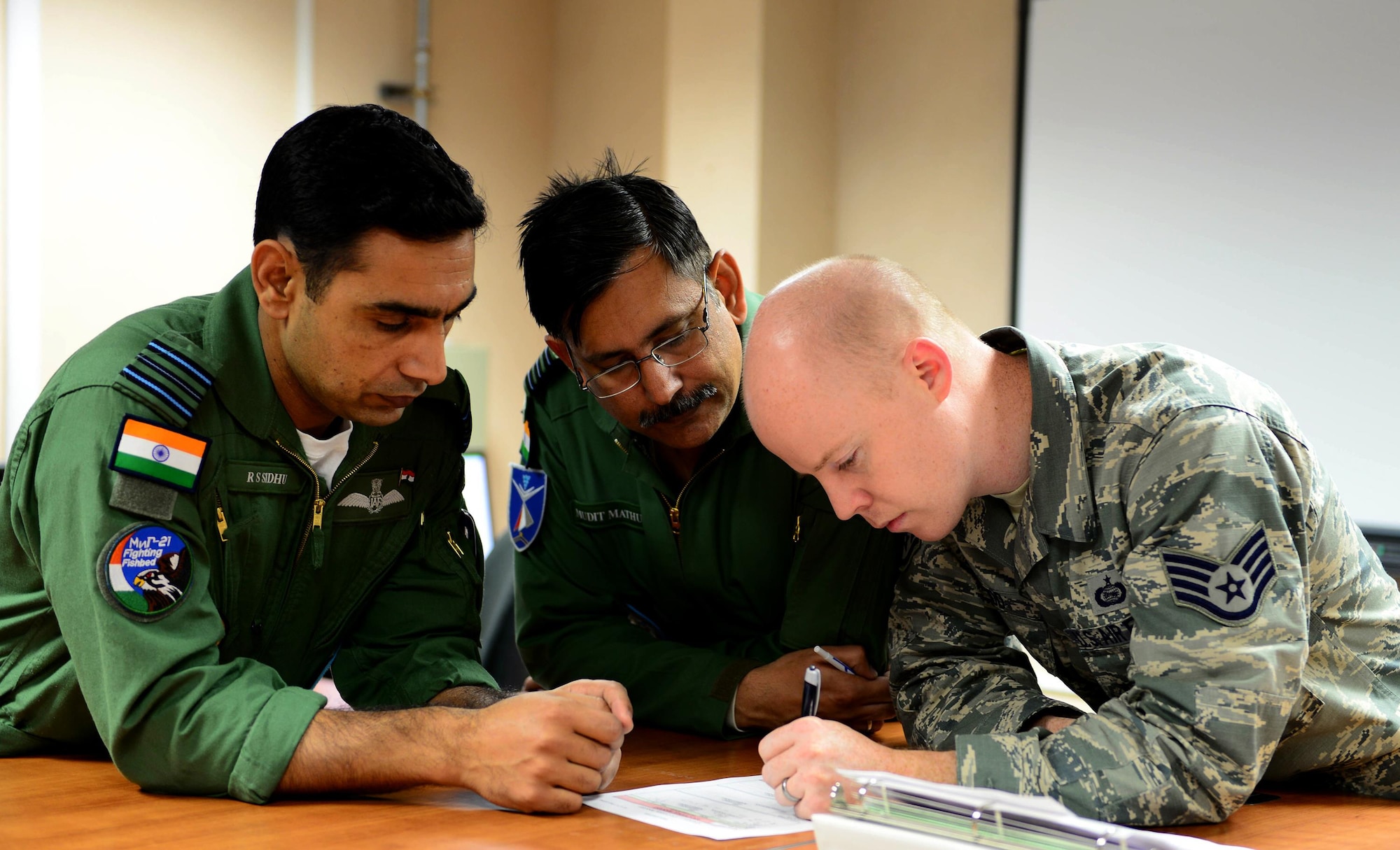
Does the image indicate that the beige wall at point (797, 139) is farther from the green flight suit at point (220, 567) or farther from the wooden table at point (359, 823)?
the wooden table at point (359, 823)

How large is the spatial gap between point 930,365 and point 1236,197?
9.75 ft

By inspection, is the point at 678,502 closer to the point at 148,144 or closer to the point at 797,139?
the point at 797,139

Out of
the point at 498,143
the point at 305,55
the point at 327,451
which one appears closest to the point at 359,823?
the point at 327,451

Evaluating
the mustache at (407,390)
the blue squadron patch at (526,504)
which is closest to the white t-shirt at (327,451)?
the mustache at (407,390)

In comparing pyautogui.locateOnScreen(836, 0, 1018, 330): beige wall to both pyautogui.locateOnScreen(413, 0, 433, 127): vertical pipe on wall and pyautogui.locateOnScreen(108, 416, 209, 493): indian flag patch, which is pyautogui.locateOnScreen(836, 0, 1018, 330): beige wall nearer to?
pyautogui.locateOnScreen(413, 0, 433, 127): vertical pipe on wall

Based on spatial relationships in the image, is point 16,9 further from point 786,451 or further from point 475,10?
point 786,451

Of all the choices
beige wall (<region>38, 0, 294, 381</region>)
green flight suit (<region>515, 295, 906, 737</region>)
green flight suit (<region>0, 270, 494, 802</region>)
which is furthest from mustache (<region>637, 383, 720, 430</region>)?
beige wall (<region>38, 0, 294, 381</region>)

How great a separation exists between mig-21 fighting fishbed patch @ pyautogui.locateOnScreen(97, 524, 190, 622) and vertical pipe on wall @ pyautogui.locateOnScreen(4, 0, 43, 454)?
111 inches

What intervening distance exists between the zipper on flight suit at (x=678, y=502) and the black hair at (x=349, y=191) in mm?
609

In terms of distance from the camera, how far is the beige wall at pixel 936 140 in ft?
14.6

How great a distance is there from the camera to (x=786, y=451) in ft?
5.20

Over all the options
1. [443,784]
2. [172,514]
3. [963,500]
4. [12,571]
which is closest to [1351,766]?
[963,500]

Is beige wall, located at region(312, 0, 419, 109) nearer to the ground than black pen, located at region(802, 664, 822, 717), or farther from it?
farther from it

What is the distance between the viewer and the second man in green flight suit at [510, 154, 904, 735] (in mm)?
1988
